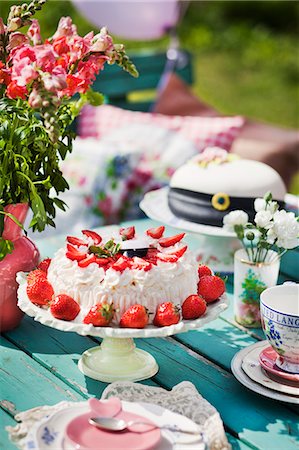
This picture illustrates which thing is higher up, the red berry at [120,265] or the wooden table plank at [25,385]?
the red berry at [120,265]

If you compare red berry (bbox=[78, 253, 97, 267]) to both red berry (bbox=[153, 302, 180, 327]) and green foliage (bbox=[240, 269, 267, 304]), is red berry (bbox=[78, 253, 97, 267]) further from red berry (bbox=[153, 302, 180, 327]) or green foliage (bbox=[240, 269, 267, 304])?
green foliage (bbox=[240, 269, 267, 304])

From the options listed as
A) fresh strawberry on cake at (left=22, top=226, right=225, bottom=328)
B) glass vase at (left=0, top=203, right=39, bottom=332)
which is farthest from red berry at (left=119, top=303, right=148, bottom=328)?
glass vase at (left=0, top=203, right=39, bottom=332)

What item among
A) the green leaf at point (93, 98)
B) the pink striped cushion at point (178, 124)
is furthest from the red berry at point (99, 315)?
the pink striped cushion at point (178, 124)

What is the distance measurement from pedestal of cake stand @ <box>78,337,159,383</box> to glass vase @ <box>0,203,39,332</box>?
213 millimetres

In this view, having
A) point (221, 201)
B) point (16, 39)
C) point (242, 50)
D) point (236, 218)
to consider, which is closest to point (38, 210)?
point (16, 39)

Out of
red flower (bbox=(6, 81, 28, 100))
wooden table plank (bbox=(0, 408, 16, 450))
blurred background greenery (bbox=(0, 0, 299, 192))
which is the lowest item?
blurred background greenery (bbox=(0, 0, 299, 192))

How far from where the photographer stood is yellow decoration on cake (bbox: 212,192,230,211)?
2.09m

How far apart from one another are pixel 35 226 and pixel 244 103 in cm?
540

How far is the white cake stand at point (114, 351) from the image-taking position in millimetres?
1407

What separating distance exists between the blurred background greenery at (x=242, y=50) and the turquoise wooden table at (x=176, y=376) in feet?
16.6

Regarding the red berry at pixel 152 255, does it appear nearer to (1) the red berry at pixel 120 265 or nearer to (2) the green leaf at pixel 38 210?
(1) the red berry at pixel 120 265

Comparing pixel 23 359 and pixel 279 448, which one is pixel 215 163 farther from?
pixel 279 448

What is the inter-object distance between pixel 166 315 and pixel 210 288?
0.13m

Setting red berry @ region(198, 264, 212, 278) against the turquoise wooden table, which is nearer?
the turquoise wooden table
